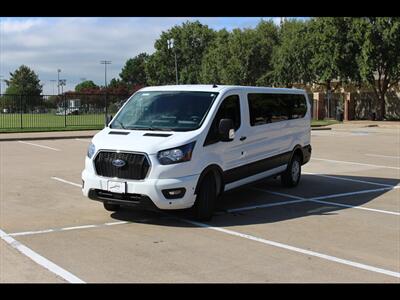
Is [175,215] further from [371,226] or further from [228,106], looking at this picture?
[371,226]

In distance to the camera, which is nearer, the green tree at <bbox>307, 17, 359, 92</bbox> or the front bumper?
the front bumper

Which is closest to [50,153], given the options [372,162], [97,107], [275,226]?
[372,162]

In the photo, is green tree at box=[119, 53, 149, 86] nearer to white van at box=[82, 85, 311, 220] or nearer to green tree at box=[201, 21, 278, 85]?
green tree at box=[201, 21, 278, 85]

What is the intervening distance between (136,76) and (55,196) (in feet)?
482

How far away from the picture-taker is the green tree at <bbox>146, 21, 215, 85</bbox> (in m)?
88.8

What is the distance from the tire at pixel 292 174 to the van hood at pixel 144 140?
386 cm

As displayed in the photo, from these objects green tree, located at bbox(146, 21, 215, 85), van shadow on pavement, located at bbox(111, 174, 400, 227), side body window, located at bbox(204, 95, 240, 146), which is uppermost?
green tree, located at bbox(146, 21, 215, 85)

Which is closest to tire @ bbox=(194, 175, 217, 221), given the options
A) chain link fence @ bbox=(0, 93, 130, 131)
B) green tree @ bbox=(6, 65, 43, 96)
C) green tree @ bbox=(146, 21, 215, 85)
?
chain link fence @ bbox=(0, 93, 130, 131)

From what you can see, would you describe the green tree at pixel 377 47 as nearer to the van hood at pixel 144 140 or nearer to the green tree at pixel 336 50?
the green tree at pixel 336 50

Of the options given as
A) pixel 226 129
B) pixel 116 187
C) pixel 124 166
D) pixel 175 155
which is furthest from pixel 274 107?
pixel 116 187

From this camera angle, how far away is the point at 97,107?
3662 centimetres

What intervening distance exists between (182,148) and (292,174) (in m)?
4.39

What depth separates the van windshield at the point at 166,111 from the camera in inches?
313

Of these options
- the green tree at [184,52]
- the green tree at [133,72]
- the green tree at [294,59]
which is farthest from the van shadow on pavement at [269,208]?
the green tree at [133,72]
